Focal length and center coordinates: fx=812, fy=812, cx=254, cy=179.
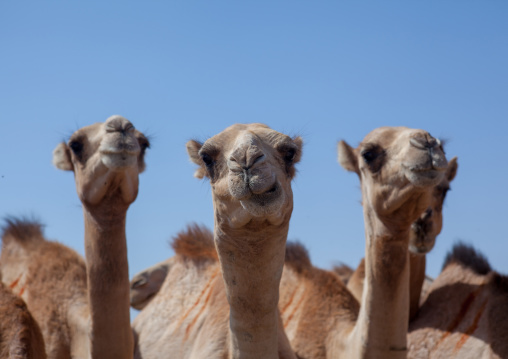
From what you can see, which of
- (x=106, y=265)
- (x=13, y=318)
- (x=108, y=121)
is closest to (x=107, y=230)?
(x=106, y=265)

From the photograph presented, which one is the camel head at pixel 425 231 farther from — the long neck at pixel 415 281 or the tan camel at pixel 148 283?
the tan camel at pixel 148 283

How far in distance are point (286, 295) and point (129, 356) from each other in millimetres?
2173

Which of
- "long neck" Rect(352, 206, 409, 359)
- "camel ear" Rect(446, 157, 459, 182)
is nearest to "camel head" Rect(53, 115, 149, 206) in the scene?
"long neck" Rect(352, 206, 409, 359)

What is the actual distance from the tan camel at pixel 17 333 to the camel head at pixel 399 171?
3.06 metres

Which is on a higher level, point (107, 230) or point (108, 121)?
point (108, 121)

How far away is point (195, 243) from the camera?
8297 millimetres

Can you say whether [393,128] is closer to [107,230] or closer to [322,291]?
[322,291]

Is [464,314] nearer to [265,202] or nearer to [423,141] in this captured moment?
[423,141]

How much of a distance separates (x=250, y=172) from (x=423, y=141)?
2.45 m

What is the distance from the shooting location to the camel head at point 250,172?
4.54 meters

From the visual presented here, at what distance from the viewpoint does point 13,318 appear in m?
5.48

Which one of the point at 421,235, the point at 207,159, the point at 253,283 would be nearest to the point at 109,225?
the point at 207,159

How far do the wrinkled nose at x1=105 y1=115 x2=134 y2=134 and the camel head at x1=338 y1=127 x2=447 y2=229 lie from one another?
6.77 ft

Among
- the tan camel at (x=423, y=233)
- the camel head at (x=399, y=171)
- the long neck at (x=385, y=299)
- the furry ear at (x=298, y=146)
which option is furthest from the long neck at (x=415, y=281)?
the furry ear at (x=298, y=146)
